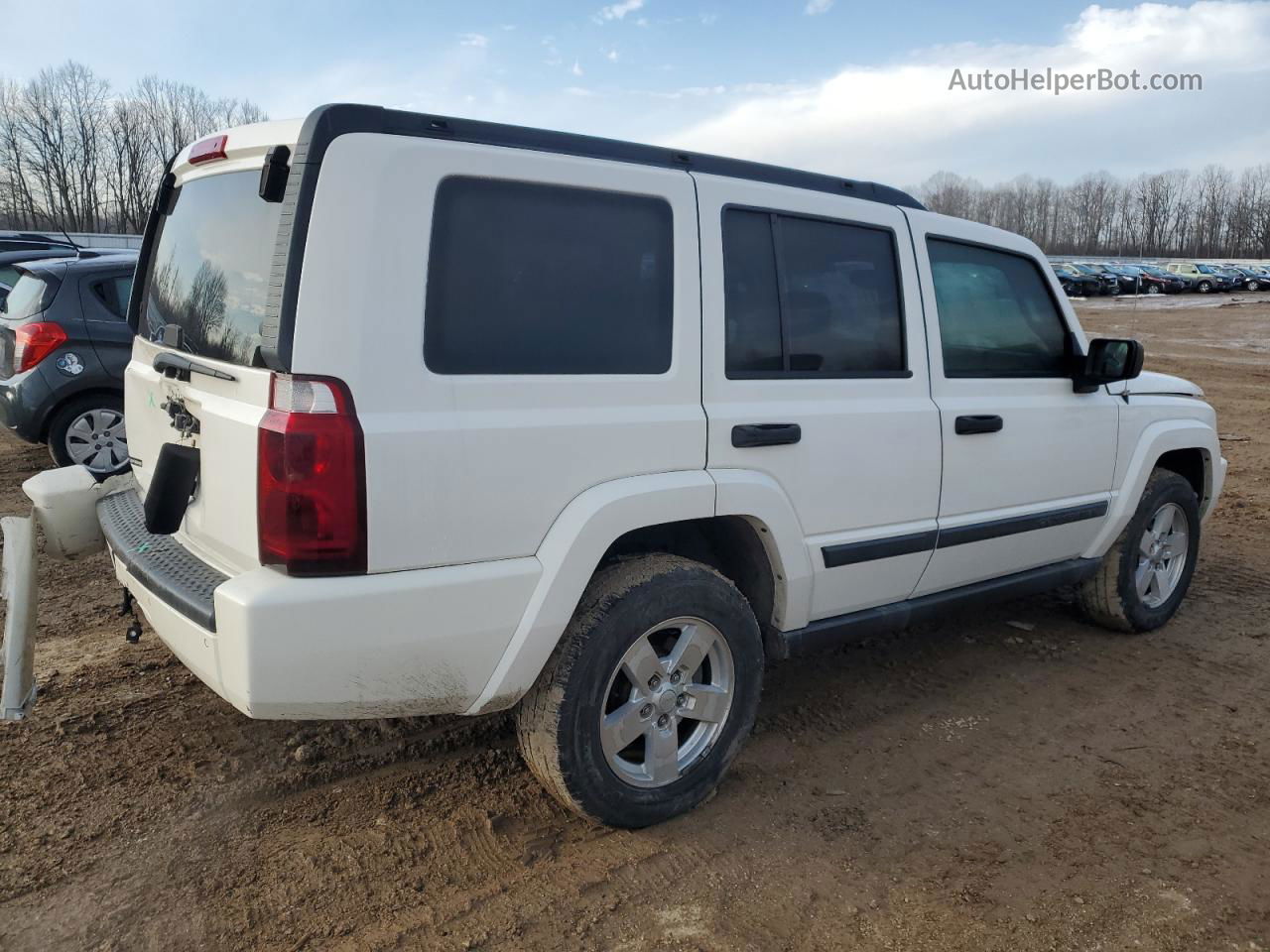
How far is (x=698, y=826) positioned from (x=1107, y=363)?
2.63 metres

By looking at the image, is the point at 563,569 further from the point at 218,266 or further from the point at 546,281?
the point at 218,266

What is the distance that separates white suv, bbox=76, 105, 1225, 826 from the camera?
7.63 feet

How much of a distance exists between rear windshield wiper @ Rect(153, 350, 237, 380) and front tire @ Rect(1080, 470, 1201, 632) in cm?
399

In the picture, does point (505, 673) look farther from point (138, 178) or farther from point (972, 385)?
point (138, 178)

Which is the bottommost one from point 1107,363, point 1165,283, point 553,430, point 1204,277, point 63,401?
point 63,401

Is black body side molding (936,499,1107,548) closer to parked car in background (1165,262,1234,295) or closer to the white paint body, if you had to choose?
the white paint body

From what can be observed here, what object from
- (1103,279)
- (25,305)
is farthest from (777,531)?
(1103,279)

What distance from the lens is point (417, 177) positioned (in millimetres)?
2404

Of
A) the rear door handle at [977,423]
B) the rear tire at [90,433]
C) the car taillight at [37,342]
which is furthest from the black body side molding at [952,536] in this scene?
the car taillight at [37,342]

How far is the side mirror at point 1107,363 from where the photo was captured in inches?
159

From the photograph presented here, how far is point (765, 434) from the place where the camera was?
3.01 m

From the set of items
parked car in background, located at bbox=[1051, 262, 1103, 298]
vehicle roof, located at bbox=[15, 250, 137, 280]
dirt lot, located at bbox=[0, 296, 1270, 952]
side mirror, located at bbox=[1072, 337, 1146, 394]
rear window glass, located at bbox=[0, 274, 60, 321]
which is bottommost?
dirt lot, located at bbox=[0, 296, 1270, 952]

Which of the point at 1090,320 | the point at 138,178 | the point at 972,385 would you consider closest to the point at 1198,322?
the point at 1090,320

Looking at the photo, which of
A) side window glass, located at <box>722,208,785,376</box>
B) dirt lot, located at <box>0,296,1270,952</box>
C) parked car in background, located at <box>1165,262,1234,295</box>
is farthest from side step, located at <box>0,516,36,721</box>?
parked car in background, located at <box>1165,262,1234,295</box>
